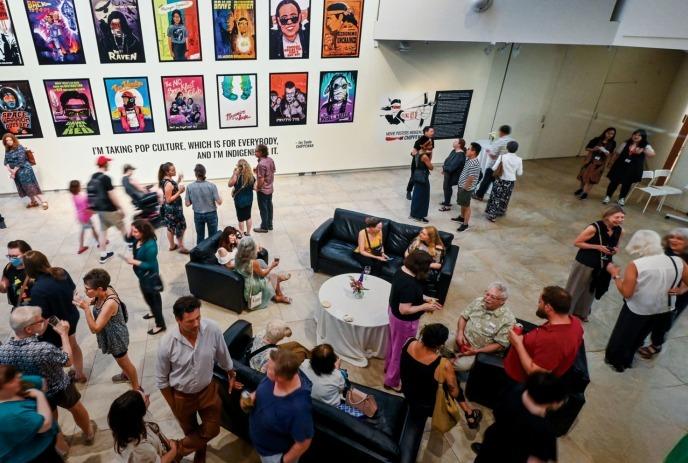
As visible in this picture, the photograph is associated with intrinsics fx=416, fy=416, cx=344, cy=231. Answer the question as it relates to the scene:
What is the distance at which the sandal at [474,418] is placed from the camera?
371 centimetres

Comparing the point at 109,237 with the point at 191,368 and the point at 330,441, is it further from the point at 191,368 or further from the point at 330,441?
the point at 330,441

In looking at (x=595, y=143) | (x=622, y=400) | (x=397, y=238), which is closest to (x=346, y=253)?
(x=397, y=238)

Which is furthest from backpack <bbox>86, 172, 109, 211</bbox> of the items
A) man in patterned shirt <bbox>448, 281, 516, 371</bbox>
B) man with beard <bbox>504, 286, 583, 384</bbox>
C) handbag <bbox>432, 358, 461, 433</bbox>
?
man with beard <bbox>504, 286, 583, 384</bbox>

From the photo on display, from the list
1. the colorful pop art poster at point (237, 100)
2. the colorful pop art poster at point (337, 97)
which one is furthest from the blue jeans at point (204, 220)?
the colorful pop art poster at point (337, 97)

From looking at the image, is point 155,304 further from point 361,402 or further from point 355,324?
point 361,402

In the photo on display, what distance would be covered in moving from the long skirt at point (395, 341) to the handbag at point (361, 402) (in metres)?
0.60

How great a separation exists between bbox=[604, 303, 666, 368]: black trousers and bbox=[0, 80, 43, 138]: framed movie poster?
32.6 feet

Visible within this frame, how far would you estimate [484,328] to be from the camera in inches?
159

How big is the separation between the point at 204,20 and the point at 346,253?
212 inches

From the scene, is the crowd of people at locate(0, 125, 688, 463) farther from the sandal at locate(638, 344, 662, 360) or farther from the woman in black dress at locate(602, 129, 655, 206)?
the woman in black dress at locate(602, 129, 655, 206)

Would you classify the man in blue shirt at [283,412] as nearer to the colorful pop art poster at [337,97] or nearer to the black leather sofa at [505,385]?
the black leather sofa at [505,385]

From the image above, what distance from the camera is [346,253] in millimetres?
6203

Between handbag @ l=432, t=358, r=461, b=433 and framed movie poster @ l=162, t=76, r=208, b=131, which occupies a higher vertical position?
framed movie poster @ l=162, t=76, r=208, b=131

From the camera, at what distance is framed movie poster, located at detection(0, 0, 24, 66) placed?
7020mm
